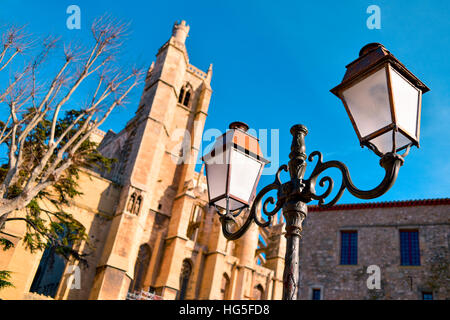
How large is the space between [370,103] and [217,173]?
1728mm

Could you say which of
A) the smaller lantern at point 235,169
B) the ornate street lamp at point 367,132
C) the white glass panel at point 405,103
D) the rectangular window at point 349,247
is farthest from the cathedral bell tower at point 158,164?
the white glass panel at point 405,103

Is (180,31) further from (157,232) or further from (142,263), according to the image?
(142,263)

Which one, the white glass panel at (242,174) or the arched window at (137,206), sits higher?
the arched window at (137,206)

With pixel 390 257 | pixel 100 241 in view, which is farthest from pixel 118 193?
pixel 390 257

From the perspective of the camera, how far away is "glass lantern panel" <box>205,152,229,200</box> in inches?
151

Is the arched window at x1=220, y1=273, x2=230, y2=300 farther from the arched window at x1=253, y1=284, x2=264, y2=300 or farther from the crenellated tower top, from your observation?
the crenellated tower top

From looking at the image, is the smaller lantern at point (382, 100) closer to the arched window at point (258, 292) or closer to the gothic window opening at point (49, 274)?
the gothic window opening at point (49, 274)

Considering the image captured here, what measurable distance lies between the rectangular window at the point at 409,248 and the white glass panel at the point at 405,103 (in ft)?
57.6

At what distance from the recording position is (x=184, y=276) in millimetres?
24469

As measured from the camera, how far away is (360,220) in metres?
19.9

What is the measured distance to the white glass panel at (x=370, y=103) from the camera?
2812 millimetres

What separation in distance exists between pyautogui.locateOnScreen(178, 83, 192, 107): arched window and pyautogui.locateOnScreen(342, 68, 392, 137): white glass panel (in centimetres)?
2779

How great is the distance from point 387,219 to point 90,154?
15.5 m

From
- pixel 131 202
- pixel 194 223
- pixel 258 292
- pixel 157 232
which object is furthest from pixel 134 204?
pixel 258 292
